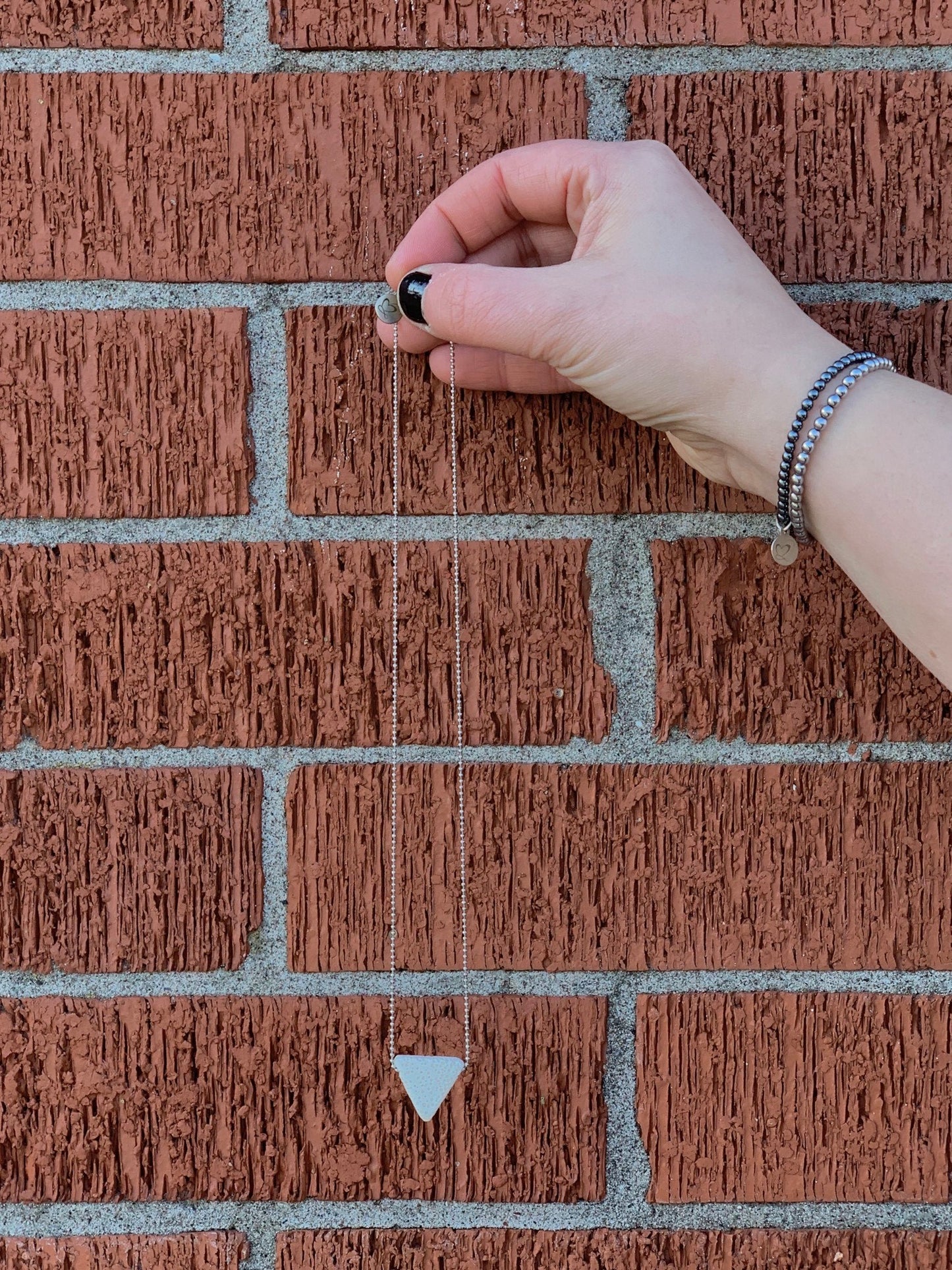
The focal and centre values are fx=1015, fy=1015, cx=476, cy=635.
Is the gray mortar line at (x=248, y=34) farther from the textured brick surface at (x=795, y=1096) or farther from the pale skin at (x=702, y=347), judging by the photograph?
the textured brick surface at (x=795, y=1096)

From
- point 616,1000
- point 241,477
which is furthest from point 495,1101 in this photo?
point 241,477

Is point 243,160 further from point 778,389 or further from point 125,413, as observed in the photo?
point 778,389

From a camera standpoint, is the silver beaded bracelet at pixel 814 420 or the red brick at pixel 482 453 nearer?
the silver beaded bracelet at pixel 814 420

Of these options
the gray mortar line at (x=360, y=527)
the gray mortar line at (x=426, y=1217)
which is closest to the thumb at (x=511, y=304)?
the gray mortar line at (x=360, y=527)

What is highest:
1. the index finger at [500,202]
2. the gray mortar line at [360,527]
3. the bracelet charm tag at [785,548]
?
the index finger at [500,202]

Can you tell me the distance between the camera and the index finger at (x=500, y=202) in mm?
560

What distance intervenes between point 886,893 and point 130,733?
478mm

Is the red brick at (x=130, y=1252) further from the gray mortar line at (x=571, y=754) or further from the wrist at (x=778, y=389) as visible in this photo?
the wrist at (x=778, y=389)

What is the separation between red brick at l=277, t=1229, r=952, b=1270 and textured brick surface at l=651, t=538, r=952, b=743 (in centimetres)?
31

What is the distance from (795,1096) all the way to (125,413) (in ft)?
1.94

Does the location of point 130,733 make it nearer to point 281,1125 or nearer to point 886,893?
point 281,1125

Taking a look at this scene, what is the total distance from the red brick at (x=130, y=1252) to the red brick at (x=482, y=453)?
0.46m

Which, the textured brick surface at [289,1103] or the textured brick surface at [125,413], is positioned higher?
the textured brick surface at [125,413]

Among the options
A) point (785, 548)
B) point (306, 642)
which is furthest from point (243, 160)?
point (785, 548)
